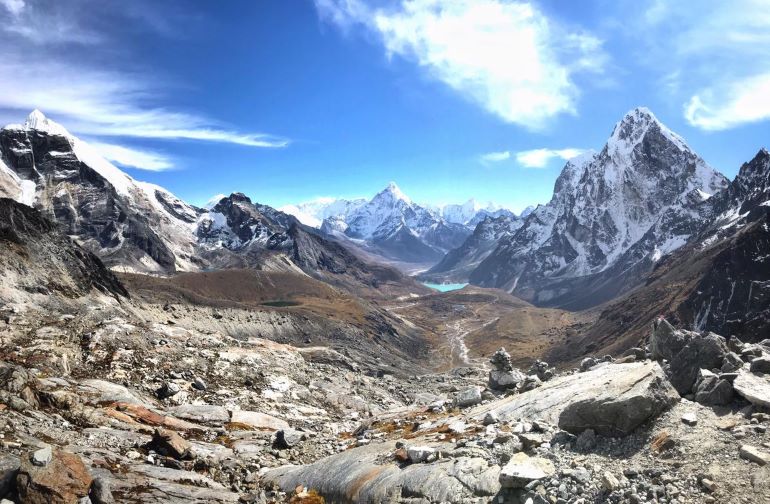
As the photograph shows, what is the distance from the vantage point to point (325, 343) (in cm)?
15625

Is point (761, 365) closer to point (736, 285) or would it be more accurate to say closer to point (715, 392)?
point (715, 392)

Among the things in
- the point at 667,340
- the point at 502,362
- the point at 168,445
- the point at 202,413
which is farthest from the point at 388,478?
the point at 502,362

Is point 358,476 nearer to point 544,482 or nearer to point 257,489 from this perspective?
point 257,489

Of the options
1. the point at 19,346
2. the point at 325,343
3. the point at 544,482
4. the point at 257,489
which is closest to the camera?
the point at 544,482

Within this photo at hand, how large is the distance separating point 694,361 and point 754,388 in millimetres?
3756

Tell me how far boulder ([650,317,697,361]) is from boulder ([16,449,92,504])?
26.5m

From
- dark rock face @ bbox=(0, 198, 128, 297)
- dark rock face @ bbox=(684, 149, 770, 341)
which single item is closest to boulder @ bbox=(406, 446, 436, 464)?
dark rock face @ bbox=(0, 198, 128, 297)

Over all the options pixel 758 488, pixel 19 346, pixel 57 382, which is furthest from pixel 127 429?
pixel 758 488

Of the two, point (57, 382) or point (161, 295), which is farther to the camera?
point (161, 295)

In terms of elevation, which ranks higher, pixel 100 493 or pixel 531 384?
pixel 531 384

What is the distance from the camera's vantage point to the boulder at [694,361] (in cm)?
2183

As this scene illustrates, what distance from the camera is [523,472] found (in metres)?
16.6

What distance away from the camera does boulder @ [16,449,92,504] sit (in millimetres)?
15711

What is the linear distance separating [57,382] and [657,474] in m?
32.4
